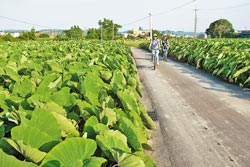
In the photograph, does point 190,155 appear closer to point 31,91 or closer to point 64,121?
point 31,91

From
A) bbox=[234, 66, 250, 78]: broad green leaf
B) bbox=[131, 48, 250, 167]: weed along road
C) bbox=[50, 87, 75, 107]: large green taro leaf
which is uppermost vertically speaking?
bbox=[50, 87, 75, 107]: large green taro leaf

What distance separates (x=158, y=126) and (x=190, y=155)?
5.07ft

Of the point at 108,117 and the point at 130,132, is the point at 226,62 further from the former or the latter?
the point at 130,132

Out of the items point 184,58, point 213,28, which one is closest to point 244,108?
point 184,58

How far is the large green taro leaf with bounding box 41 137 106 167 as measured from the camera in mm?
1554

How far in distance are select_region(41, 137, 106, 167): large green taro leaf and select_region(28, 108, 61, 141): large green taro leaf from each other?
1.12ft

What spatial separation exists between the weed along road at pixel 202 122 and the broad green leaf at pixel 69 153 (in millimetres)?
3456

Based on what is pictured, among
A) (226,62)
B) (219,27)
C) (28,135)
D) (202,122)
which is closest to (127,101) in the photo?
(28,135)

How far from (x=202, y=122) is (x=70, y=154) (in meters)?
5.51

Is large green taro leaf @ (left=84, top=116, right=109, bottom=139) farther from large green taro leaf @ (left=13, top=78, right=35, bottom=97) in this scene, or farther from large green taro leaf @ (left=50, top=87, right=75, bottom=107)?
large green taro leaf @ (left=13, top=78, right=35, bottom=97)

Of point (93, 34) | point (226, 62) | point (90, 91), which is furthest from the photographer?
point (93, 34)

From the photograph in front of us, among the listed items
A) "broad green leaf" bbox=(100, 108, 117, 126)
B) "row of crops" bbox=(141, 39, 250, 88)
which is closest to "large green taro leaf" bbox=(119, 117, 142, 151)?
"broad green leaf" bbox=(100, 108, 117, 126)

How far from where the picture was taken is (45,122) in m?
1.92

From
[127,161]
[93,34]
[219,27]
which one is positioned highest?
[219,27]
